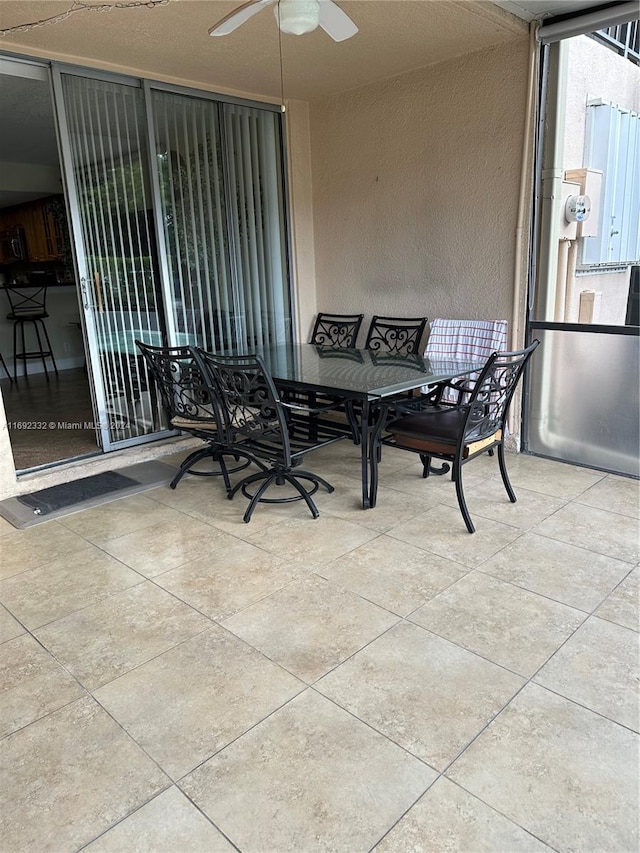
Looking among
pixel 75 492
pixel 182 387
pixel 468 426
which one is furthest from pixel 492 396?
pixel 75 492

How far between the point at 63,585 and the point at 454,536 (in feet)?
5.52

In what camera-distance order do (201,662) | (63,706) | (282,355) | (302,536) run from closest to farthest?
(63,706), (201,662), (302,536), (282,355)

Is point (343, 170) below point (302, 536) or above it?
above

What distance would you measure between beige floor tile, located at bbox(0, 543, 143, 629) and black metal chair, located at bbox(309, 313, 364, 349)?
8.38ft

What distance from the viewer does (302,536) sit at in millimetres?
2752

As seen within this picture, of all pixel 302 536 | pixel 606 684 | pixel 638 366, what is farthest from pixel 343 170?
pixel 606 684

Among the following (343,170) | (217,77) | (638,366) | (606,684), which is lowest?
(606,684)

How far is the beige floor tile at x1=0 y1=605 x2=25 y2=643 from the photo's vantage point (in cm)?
208

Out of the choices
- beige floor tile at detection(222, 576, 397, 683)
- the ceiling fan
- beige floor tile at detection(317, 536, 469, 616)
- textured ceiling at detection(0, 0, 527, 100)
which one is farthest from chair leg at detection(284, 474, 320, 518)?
textured ceiling at detection(0, 0, 527, 100)

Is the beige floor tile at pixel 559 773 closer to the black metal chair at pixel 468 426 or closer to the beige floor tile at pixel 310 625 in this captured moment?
the beige floor tile at pixel 310 625

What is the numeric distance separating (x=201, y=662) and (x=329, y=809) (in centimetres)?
67

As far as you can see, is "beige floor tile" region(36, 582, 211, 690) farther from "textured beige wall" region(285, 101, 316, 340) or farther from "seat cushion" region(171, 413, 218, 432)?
"textured beige wall" region(285, 101, 316, 340)

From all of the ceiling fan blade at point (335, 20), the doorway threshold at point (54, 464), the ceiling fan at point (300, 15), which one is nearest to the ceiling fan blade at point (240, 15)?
the ceiling fan at point (300, 15)

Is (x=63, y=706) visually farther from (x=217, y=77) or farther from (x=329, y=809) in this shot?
(x=217, y=77)
